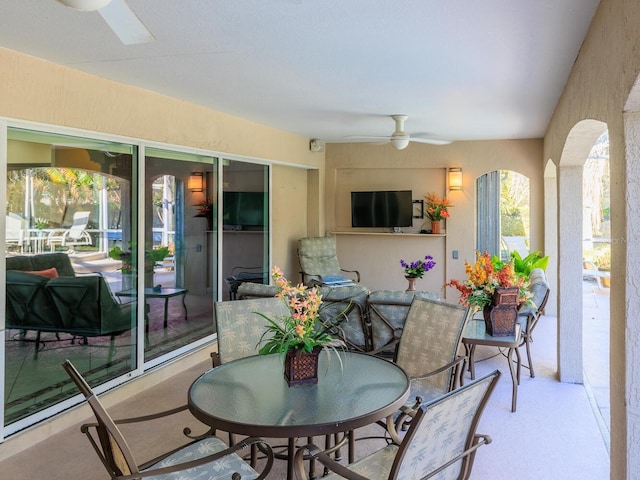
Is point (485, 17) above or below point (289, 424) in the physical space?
above

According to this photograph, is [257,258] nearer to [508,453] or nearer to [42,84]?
[42,84]

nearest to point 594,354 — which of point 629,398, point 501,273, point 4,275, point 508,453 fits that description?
point 501,273

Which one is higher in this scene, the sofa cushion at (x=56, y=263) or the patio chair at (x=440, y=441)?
the sofa cushion at (x=56, y=263)

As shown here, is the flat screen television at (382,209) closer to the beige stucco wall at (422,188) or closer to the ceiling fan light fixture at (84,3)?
the beige stucco wall at (422,188)

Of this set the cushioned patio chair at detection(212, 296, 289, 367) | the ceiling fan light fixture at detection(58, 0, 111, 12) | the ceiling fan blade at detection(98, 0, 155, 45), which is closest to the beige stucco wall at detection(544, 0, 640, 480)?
the cushioned patio chair at detection(212, 296, 289, 367)

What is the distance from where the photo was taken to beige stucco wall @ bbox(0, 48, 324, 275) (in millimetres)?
3221

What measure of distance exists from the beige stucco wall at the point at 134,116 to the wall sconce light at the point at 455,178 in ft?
7.42

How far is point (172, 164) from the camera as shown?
15.8 ft

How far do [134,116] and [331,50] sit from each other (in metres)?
1.89

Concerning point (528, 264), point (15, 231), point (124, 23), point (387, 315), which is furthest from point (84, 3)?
point (528, 264)

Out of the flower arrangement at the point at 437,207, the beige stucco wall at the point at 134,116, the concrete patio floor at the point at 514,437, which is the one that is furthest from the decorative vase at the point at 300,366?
the flower arrangement at the point at 437,207

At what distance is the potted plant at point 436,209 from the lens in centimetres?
743

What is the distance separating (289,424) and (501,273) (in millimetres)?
2606

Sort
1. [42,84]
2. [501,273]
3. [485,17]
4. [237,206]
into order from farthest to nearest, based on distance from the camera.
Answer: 1. [237,206]
2. [501,273]
3. [42,84]
4. [485,17]
